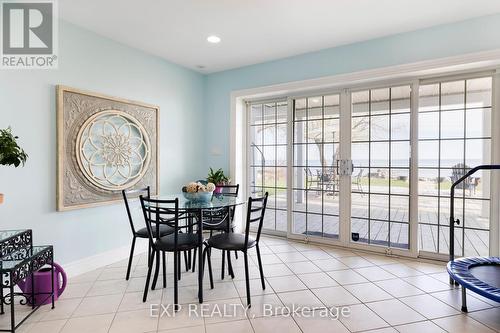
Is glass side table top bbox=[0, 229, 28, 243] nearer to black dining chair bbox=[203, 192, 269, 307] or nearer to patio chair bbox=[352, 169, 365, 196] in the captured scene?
black dining chair bbox=[203, 192, 269, 307]

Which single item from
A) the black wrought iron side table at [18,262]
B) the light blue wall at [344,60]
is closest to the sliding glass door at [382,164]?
the light blue wall at [344,60]

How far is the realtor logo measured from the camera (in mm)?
2613

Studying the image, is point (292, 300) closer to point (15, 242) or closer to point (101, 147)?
point (15, 242)

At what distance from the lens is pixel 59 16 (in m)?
2.92

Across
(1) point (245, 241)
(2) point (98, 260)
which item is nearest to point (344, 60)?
(1) point (245, 241)

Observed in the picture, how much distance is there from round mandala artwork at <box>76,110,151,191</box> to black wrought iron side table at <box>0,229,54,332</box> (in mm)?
976

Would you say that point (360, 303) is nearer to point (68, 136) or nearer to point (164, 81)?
point (68, 136)

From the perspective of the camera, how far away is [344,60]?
12.2 ft

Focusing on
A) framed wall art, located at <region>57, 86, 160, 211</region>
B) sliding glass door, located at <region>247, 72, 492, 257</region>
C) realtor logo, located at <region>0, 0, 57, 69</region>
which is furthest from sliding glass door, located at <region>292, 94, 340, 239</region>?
realtor logo, located at <region>0, 0, 57, 69</region>

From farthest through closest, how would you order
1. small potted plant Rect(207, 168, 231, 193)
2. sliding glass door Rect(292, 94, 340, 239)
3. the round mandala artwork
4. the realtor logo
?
small potted plant Rect(207, 168, 231, 193) → sliding glass door Rect(292, 94, 340, 239) → the round mandala artwork → the realtor logo

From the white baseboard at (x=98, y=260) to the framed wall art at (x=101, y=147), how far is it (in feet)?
2.04

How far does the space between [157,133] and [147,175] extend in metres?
0.62

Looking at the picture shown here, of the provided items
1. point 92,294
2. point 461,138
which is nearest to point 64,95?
point 92,294

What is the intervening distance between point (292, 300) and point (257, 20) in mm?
2830
